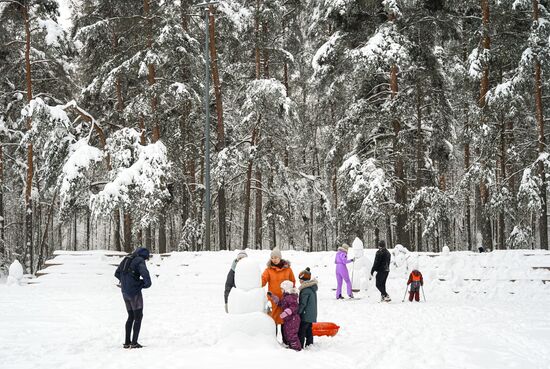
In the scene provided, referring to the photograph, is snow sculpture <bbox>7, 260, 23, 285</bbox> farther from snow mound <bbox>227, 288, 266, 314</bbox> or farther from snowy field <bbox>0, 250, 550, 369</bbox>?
snow mound <bbox>227, 288, 266, 314</bbox>

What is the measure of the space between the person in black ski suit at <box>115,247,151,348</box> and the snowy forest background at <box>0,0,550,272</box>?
9.94 m

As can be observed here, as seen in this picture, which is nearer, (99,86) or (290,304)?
(290,304)

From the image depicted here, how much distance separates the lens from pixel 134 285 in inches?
325

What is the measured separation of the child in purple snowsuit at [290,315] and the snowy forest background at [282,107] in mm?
9768

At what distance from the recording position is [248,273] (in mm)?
7773

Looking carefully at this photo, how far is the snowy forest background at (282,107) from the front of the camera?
17.7 m

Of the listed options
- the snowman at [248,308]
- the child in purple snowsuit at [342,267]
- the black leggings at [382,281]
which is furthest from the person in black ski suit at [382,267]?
the snowman at [248,308]

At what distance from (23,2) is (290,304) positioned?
60.3 feet

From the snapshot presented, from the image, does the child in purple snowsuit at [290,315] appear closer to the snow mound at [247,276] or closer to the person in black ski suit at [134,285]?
the snow mound at [247,276]

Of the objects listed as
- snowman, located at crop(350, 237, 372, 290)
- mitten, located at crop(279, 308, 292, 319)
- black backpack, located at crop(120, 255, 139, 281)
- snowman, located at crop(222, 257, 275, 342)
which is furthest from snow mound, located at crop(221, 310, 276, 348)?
snowman, located at crop(350, 237, 372, 290)

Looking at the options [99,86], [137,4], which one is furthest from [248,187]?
[137,4]

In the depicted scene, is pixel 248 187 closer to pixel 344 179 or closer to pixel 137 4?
pixel 344 179

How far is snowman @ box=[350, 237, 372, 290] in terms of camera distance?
15.3 meters

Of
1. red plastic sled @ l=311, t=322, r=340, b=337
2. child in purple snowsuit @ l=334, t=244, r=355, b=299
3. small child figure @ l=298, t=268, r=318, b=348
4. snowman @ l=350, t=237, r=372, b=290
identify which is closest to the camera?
small child figure @ l=298, t=268, r=318, b=348
